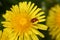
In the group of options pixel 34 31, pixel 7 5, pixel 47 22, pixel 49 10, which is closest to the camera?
pixel 34 31

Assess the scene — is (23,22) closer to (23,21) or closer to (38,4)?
(23,21)

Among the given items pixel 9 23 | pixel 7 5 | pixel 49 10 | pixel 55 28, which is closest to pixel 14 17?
pixel 9 23

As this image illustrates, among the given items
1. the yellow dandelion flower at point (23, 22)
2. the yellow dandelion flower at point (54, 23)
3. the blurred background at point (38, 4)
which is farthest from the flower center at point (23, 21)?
the yellow dandelion flower at point (54, 23)

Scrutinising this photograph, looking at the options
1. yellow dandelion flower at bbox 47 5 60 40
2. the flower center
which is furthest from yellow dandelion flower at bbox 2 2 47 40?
yellow dandelion flower at bbox 47 5 60 40

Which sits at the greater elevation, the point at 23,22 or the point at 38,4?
the point at 38,4

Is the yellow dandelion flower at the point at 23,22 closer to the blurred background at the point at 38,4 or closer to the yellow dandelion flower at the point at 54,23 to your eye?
the blurred background at the point at 38,4

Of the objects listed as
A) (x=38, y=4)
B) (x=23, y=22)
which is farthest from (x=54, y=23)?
(x=23, y=22)

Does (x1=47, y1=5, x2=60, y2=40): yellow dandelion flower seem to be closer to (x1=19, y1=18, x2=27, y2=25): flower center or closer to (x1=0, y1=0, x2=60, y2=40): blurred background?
(x1=0, y1=0, x2=60, y2=40): blurred background

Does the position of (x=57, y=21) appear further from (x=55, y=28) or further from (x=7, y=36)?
(x=7, y=36)
